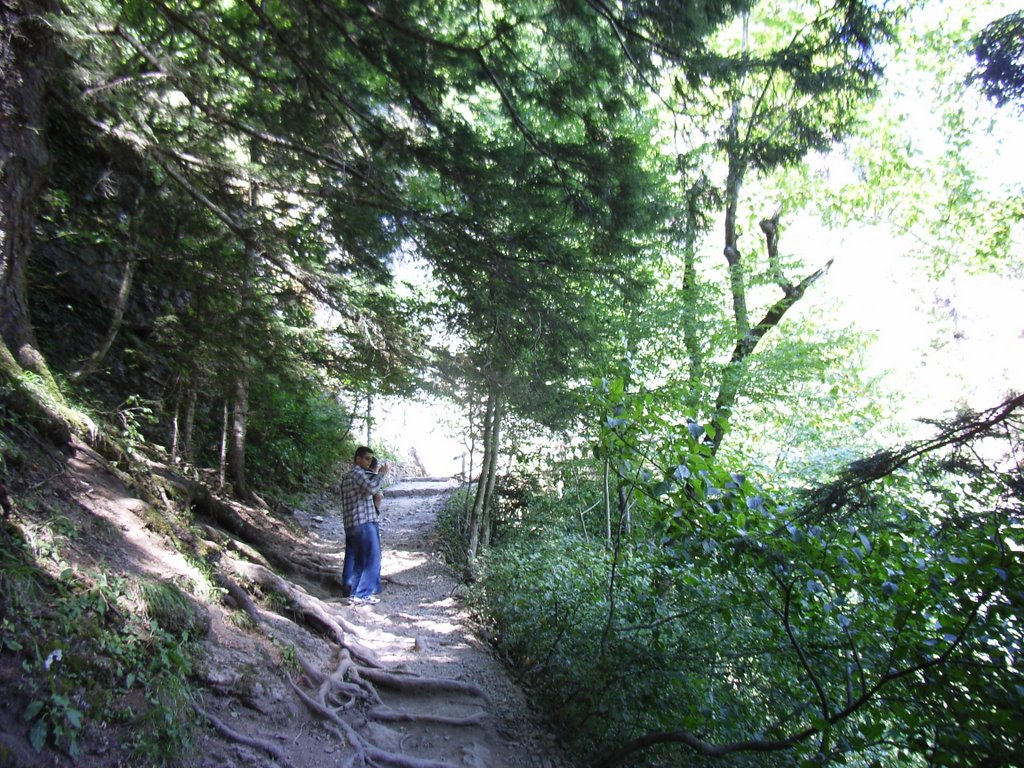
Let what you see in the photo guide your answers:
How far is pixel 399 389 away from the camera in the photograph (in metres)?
7.69

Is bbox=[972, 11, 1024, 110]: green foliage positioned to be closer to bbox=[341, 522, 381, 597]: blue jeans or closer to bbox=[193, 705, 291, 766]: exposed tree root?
bbox=[193, 705, 291, 766]: exposed tree root

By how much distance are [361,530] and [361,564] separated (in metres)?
0.51

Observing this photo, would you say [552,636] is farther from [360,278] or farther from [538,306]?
[360,278]

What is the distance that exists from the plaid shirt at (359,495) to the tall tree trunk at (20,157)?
10.8 ft

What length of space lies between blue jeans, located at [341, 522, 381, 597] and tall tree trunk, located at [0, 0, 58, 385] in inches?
147

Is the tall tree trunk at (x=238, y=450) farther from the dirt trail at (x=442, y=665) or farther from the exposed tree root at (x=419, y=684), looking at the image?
the exposed tree root at (x=419, y=684)

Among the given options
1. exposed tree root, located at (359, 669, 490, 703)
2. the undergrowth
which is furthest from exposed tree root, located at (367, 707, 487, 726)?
the undergrowth

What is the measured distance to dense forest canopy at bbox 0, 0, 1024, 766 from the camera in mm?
2859

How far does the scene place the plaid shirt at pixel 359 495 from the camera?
7281 mm

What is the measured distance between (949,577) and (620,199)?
10.9 ft

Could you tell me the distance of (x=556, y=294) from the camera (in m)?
5.66

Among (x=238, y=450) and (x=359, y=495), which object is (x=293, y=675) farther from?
(x=238, y=450)

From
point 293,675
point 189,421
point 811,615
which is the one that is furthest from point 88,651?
point 189,421

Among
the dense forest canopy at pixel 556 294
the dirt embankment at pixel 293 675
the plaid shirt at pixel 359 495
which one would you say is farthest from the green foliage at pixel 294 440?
the dirt embankment at pixel 293 675
